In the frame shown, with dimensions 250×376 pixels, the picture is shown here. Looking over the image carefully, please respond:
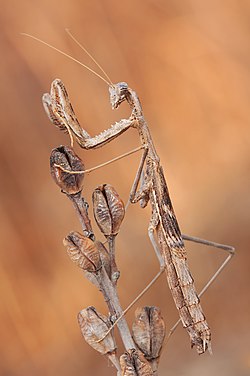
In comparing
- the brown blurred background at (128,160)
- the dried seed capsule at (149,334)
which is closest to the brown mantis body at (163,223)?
the dried seed capsule at (149,334)

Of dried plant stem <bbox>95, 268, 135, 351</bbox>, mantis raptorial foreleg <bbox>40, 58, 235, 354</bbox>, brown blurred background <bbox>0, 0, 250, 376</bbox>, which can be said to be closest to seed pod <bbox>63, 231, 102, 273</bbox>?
dried plant stem <bbox>95, 268, 135, 351</bbox>

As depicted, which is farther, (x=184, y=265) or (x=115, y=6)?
(x=115, y=6)

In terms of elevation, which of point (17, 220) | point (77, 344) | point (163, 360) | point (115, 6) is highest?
point (115, 6)

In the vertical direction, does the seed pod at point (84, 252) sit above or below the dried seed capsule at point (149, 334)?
above

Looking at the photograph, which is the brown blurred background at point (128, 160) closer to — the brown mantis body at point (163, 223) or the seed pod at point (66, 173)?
the brown mantis body at point (163, 223)

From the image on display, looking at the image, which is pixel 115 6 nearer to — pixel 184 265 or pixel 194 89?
pixel 194 89

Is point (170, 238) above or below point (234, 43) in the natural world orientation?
below

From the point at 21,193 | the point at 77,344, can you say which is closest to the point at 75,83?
the point at 21,193
